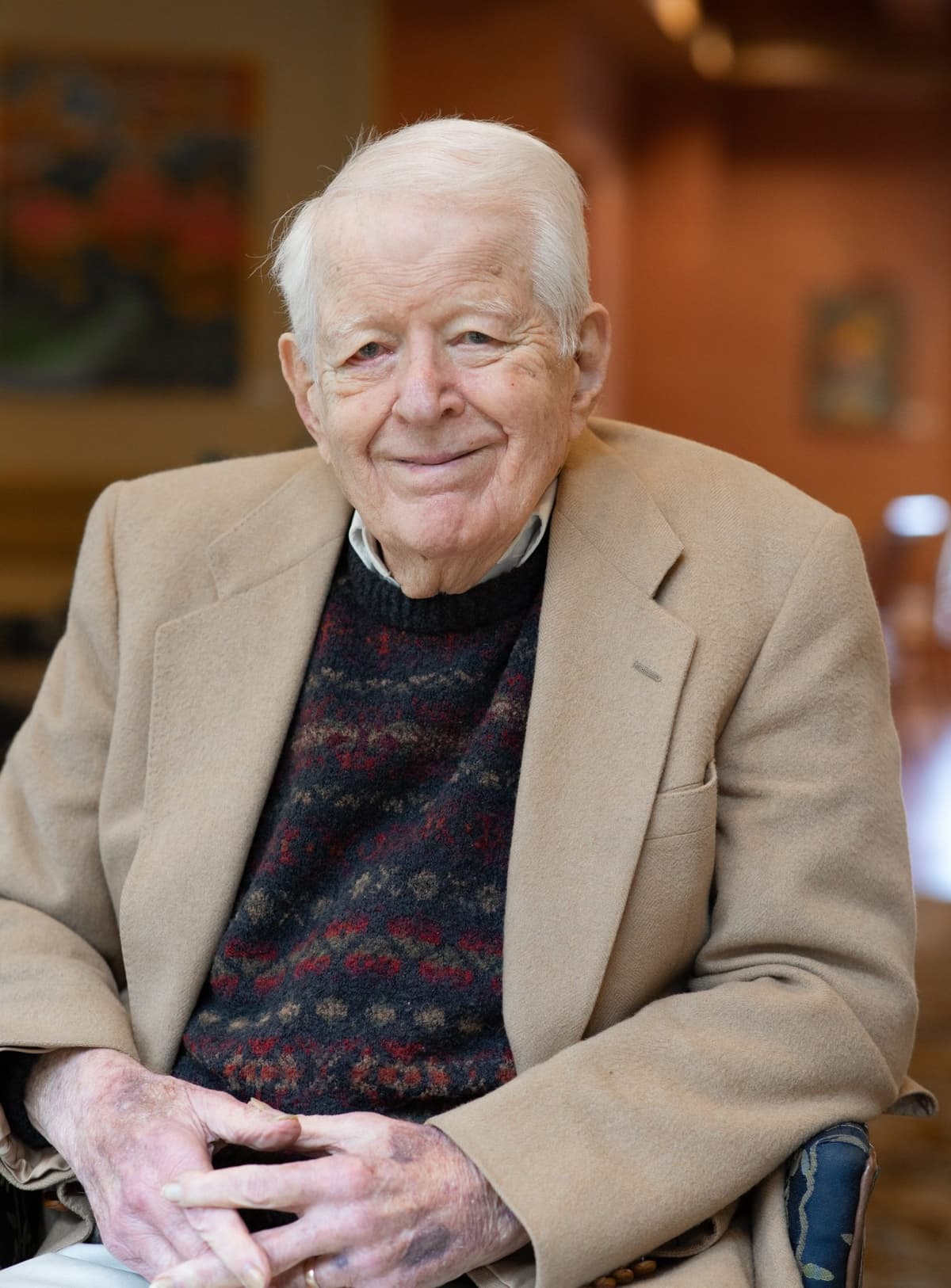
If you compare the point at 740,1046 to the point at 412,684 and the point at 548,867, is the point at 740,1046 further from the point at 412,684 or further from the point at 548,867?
the point at 412,684

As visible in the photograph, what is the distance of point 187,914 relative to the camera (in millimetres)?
1501

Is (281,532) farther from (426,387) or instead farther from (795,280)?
(795,280)

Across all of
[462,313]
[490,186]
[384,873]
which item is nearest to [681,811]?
[384,873]

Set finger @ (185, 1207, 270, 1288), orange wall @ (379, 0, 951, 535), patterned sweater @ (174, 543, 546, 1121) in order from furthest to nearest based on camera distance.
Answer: orange wall @ (379, 0, 951, 535), patterned sweater @ (174, 543, 546, 1121), finger @ (185, 1207, 270, 1288)

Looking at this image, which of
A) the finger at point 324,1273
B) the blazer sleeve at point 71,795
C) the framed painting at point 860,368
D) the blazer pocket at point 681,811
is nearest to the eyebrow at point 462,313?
the blazer sleeve at point 71,795

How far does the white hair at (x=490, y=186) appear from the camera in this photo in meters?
1.40

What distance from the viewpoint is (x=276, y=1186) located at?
4.07 feet

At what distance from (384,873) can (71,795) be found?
37 centimetres

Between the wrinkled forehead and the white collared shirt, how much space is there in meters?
0.25

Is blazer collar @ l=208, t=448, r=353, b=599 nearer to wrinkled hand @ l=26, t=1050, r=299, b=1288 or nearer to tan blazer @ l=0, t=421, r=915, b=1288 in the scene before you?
tan blazer @ l=0, t=421, r=915, b=1288

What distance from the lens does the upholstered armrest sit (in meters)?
1.30

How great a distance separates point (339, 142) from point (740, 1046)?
655 cm

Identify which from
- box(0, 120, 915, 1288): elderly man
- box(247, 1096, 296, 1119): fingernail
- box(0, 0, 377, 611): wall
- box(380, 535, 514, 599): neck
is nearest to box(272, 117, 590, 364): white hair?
box(0, 120, 915, 1288): elderly man

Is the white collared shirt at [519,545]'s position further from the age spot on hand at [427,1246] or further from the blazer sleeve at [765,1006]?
the age spot on hand at [427,1246]
